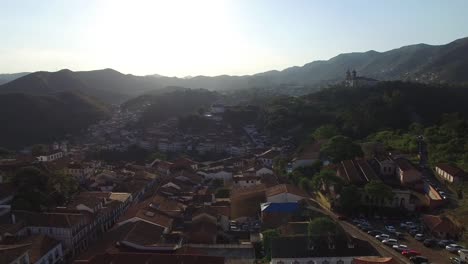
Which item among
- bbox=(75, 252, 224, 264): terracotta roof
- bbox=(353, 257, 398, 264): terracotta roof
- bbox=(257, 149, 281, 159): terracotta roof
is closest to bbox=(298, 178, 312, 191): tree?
bbox=(257, 149, 281, 159): terracotta roof

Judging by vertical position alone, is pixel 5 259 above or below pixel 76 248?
above

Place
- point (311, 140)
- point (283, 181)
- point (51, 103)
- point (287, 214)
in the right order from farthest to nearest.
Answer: point (51, 103), point (311, 140), point (283, 181), point (287, 214)

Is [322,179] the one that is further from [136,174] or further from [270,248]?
[136,174]

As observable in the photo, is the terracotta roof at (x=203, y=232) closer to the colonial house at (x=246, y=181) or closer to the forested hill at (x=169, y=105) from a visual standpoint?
the colonial house at (x=246, y=181)

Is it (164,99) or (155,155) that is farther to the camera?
(164,99)

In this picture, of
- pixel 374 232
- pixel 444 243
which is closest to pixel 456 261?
pixel 444 243

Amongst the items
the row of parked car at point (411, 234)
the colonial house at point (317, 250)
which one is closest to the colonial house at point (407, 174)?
the row of parked car at point (411, 234)

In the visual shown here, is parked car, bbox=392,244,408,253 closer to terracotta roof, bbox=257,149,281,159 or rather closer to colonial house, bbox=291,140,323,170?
colonial house, bbox=291,140,323,170

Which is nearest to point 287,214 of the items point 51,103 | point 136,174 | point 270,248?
point 270,248
